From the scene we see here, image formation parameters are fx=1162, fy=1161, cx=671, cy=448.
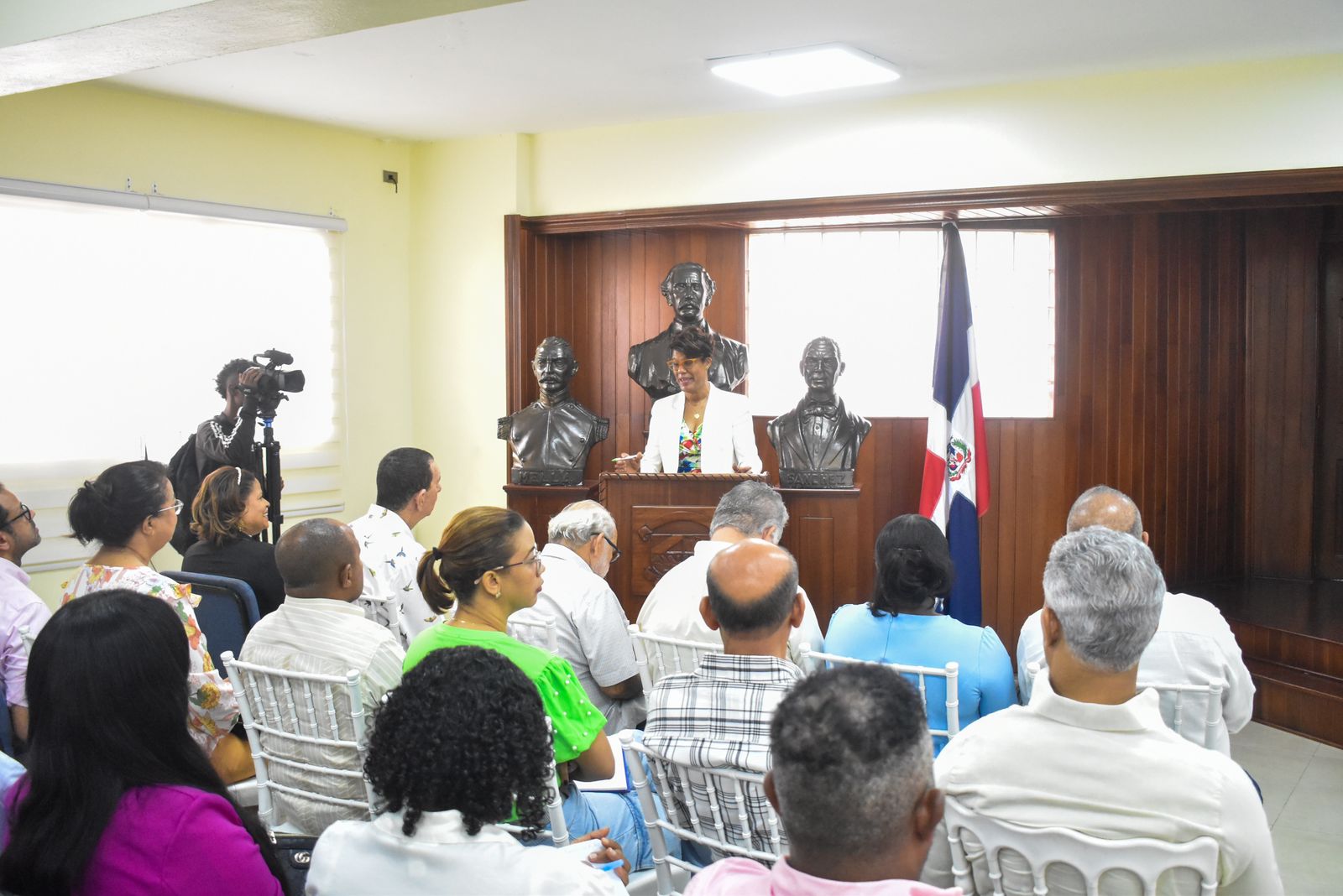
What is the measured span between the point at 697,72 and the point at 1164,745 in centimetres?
409

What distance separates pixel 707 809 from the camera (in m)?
1.88

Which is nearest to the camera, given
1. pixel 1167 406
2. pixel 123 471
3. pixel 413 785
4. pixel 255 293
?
pixel 413 785

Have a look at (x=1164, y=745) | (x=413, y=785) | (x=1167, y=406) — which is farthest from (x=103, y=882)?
(x=1167, y=406)

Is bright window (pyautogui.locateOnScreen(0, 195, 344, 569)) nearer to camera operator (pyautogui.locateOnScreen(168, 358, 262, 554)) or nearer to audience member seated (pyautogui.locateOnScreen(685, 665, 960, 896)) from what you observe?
camera operator (pyautogui.locateOnScreen(168, 358, 262, 554))

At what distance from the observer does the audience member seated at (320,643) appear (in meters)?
2.45

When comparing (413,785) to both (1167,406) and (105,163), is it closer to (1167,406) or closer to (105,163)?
(105,163)

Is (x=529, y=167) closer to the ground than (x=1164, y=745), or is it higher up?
higher up

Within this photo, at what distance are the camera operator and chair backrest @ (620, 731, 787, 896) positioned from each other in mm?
3257

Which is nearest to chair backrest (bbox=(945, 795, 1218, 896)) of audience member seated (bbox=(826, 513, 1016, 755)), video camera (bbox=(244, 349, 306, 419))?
audience member seated (bbox=(826, 513, 1016, 755))

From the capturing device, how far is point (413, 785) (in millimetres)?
1484

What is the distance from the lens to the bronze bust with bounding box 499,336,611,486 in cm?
567

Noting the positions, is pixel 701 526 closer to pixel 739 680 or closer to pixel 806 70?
pixel 806 70

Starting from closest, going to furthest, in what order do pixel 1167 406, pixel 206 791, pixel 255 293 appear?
pixel 206 791 → pixel 255 293 → pixel 1167 406

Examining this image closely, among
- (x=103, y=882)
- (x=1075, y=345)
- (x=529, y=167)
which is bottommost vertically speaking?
(x=103, y=882)
